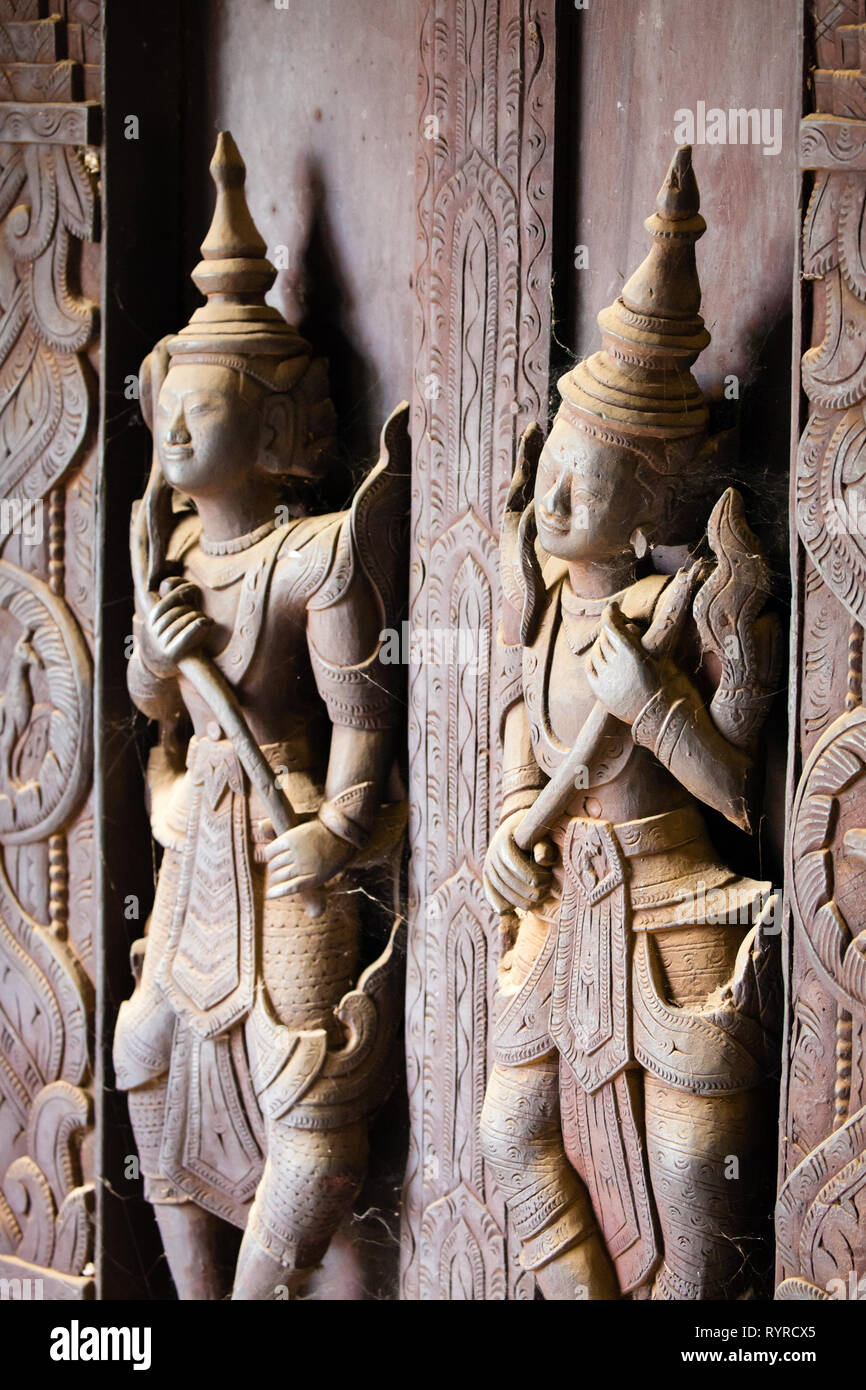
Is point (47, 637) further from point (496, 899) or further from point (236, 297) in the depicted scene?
point (496, 899)

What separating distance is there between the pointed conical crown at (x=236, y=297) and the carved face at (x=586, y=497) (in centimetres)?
64

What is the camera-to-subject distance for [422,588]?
3625 mm

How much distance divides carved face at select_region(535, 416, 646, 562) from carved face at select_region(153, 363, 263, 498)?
2.09ft

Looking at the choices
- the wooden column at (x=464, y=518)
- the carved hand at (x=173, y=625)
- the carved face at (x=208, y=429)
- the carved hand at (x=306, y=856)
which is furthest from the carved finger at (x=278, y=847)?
the carved face at (x=208, y=429)

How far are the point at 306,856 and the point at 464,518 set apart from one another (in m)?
0.67

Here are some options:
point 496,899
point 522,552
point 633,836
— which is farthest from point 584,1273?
point 522,552

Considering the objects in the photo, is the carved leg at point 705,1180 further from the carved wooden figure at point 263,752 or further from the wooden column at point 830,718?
the carved wooden figure at point 263,752

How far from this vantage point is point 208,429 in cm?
362

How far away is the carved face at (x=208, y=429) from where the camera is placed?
3617 mm

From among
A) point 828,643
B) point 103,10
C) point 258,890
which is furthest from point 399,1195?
point 103,10

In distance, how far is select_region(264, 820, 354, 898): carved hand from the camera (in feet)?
12.0

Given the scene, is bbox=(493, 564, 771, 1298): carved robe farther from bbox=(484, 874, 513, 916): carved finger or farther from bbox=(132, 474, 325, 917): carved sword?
bbox=(132, 474, 325, 917): carved sword

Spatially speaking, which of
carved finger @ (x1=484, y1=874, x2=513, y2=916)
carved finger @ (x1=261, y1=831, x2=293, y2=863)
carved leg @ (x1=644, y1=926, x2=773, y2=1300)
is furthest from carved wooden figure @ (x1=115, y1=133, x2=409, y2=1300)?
carved leg @ (x1=644, y1=926, x2=773, y2=1300)

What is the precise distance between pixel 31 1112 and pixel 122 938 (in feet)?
1.32
